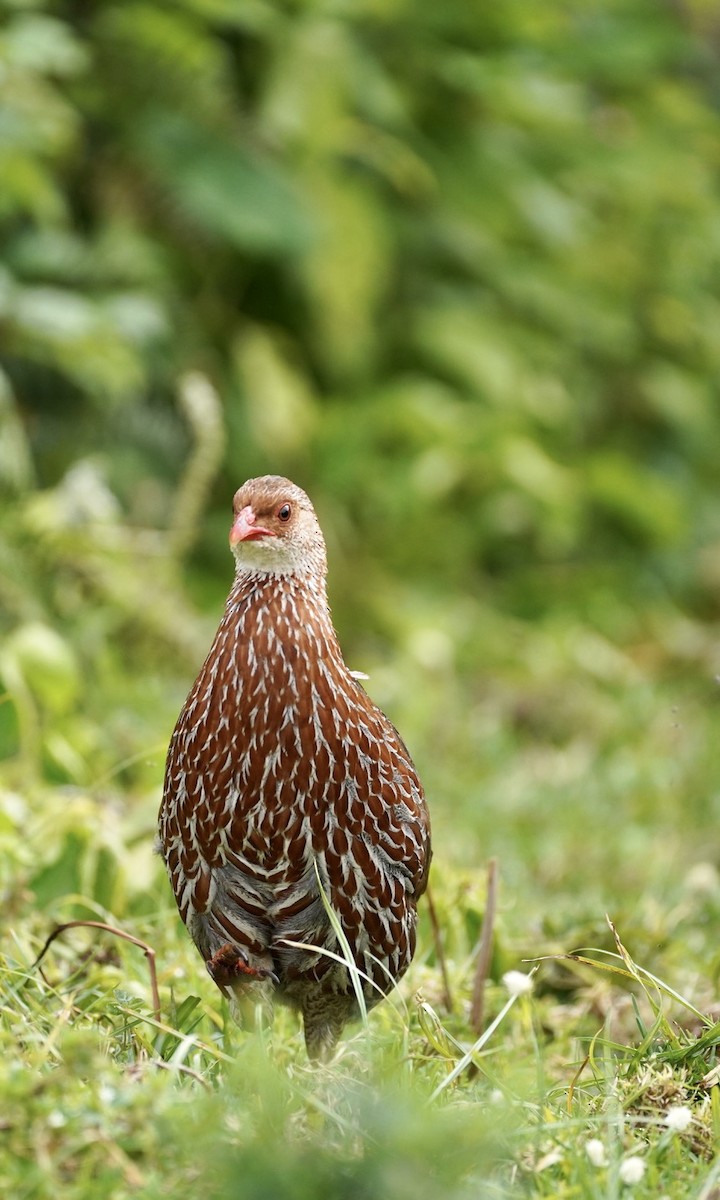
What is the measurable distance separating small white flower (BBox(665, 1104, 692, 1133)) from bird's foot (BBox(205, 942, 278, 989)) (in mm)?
828

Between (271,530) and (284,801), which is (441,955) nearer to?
(284,801)

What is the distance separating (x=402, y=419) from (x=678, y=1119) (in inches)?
228

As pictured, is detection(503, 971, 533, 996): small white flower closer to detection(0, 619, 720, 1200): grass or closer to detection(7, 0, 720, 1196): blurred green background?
detection(0, 619, 720, 1200): grass

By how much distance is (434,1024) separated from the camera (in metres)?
3.12

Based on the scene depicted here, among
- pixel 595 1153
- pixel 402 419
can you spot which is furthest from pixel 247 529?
pixel 402 419

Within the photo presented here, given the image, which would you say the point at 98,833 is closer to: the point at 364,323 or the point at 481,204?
the point at 364,323

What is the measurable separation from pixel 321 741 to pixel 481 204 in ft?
21.1

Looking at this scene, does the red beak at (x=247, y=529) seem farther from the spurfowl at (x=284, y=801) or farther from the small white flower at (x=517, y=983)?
the small white flower at (x=517, y=983)

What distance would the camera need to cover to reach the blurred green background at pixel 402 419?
4.77 metres

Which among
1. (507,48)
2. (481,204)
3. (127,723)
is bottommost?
(127,723)

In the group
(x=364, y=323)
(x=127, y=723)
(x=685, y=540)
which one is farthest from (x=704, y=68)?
(x=127, y=723)

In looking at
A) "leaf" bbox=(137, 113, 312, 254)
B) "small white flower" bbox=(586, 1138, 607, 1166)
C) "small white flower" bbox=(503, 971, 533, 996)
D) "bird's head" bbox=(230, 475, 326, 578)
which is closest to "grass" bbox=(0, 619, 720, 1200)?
"small white flower" bbox=(586, 1138, 607, 1166)

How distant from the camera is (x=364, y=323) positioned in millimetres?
8242

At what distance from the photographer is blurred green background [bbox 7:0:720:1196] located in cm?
477
